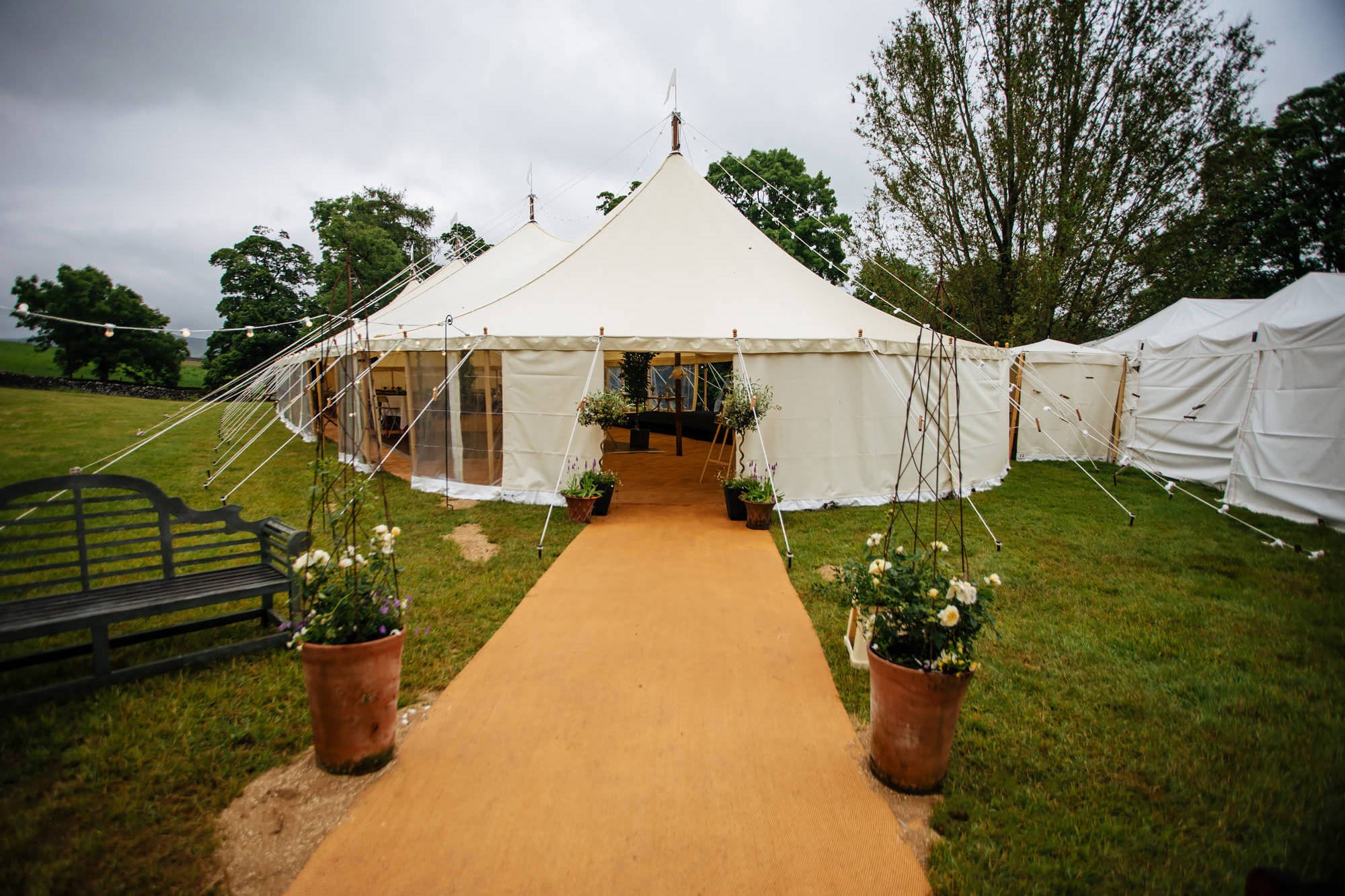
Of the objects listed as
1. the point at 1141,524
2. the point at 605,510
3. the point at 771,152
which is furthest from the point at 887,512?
the point at 771,152

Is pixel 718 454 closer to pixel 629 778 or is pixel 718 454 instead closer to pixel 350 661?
pixel 629 778

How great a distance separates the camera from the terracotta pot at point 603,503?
20.8 feet

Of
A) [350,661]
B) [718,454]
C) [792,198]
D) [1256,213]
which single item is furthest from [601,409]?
[1256,213]

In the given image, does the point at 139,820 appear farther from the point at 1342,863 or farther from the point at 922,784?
the point at 1342,863

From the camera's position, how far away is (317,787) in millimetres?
2143

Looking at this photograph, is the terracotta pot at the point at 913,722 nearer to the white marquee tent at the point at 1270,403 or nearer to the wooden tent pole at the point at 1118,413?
the white marquee tent at the point at 1270,403

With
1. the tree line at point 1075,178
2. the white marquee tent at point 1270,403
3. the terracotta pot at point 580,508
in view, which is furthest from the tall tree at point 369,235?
the white marquee tent at point 1270,403

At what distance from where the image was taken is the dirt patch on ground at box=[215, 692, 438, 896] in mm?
1752

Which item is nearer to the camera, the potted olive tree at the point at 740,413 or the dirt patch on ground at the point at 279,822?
the dirt patch on ground at the point at 279,822

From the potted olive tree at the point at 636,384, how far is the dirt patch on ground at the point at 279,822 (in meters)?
9.73

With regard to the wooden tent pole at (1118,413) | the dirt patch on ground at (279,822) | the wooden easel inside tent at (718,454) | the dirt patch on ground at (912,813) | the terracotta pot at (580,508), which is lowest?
the dirt patch on ground at (912,813)

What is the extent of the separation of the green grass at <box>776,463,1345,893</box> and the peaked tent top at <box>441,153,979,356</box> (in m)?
2.89

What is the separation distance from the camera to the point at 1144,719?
2693mm

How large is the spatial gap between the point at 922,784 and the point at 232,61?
16.6 feet
